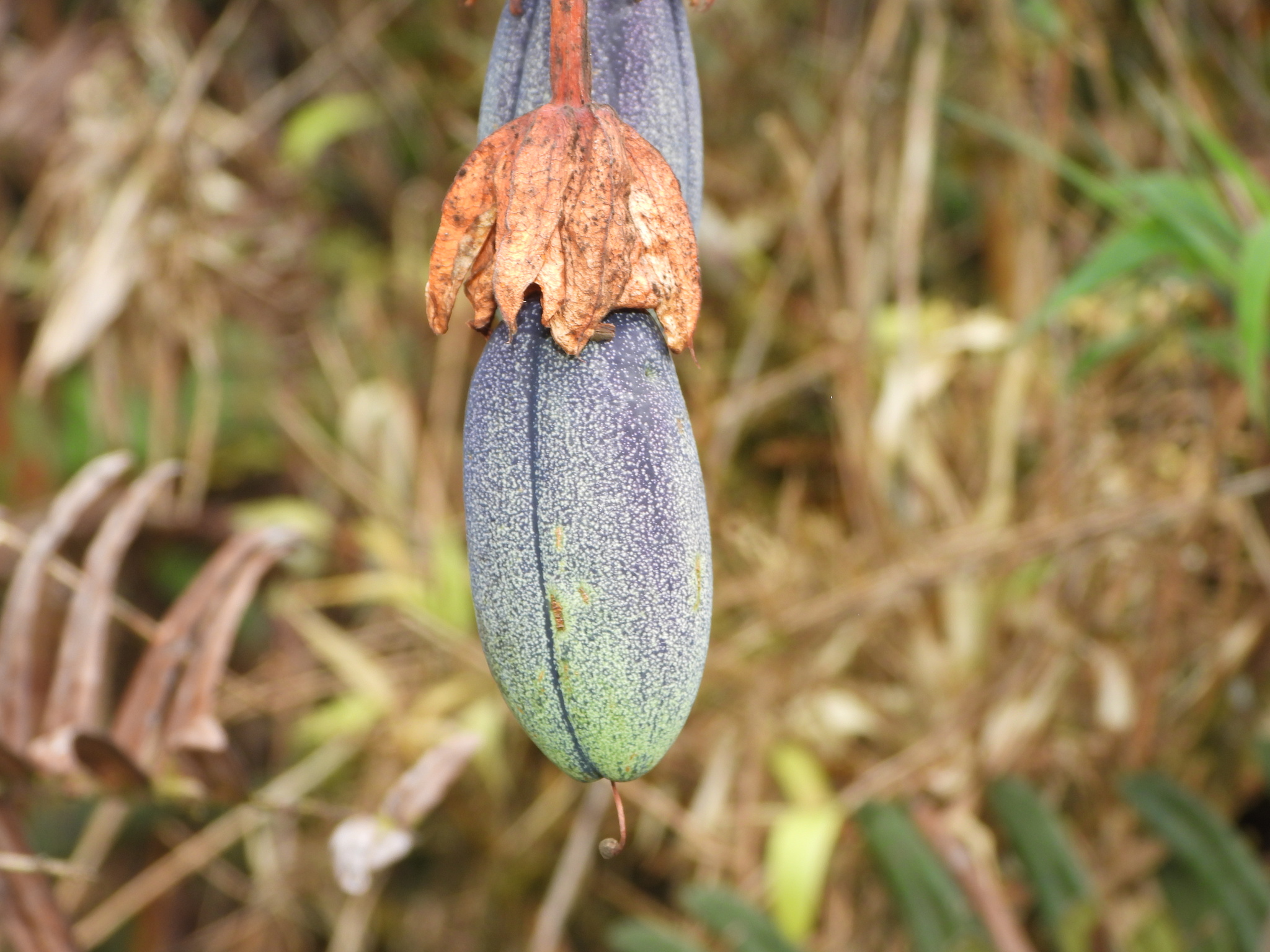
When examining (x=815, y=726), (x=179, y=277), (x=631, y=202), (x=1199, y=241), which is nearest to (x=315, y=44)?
(x=179, y=277)

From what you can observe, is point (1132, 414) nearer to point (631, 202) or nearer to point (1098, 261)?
point (1098, 261)

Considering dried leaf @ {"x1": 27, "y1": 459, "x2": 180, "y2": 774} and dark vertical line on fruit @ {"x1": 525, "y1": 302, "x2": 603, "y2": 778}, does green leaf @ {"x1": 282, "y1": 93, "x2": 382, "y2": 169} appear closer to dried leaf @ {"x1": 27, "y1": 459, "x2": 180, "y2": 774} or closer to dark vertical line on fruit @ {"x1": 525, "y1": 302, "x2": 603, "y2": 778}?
dried leaf @ {"x1": 27, "y1": 459, "x2": 180, "y2": 774}

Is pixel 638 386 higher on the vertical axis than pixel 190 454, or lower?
higher

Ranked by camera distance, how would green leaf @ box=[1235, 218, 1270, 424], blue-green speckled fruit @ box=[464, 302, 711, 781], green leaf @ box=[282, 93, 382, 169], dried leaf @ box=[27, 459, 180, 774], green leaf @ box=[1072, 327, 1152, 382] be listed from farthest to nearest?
1. green leaf @ box=[282, 93, 382, 169]
2. green leaf @ box=[1072, 327, 1152, 382]
3. dried leaf @ box=[27, 459, 180, 774]
4. green leaf @ box=[1235, 218, 1270, 424]
5. blue-green speckled fruit @ box=[464, 302, 711, 781]

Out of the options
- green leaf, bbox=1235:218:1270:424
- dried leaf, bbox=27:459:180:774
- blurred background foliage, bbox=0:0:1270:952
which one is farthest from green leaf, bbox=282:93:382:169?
green leaf, bbox=1235:218:1270:424

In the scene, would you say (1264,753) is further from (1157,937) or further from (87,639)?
(87,639)

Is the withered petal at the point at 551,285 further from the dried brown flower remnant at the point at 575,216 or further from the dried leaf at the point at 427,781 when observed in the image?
the dried leaf at the point at 427,781

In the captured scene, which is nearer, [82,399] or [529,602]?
[529,602]
